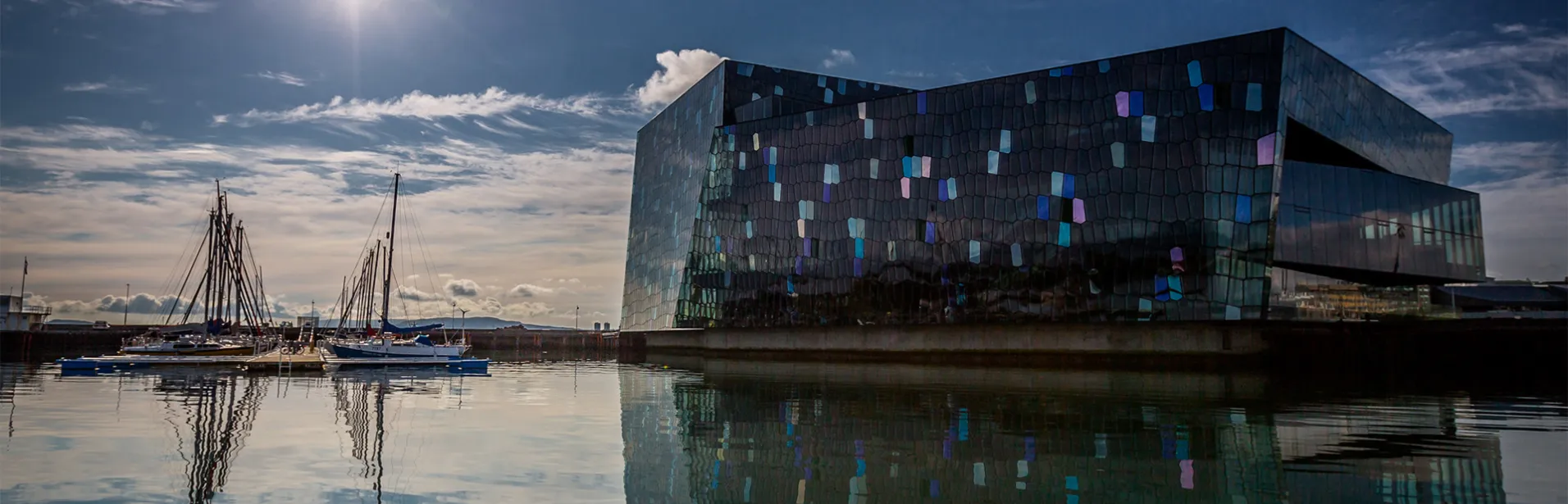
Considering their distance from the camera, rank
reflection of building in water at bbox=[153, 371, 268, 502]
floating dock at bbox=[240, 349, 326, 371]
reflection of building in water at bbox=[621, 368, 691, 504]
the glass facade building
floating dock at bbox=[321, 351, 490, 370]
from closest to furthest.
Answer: reflection of building in water at bbox=[621, 368, 691, 504], reflection of building in water at bbox=[153, 371, 268, 502], floating dock at bbox=[240, 349, 326, 371], the glass facade building, floating dock at bbox=[321, 351, 490, 370]

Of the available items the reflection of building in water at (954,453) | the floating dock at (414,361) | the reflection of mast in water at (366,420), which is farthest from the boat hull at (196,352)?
the reflection of building in water at (954,453)

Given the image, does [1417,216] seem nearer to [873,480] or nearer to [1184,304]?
[1184,304]

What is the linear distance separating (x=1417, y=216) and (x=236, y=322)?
5830 cm

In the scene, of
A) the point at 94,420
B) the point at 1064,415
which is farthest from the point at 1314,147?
the point at 94,420

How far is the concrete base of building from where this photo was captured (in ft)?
131

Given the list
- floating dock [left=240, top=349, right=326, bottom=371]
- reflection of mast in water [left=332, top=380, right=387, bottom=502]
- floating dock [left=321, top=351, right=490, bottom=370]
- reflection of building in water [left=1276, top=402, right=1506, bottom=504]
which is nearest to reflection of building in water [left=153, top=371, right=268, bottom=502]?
reflection of mast in water [left=332, top=380, right=387, bottom=502]

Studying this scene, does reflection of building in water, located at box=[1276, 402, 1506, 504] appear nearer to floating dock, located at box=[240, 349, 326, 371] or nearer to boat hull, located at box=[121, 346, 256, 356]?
floating dock, located at box=[240, 349, 326, 371]

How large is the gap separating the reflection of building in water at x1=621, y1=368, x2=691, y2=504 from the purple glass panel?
80.5 feet

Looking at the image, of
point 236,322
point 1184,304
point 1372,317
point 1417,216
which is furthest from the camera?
point 236,322

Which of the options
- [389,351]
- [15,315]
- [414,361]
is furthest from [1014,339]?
[15,315]

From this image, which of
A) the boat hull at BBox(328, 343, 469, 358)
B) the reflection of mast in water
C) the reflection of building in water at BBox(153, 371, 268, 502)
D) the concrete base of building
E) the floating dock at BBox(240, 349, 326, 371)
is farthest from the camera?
the boat hull at BBox(328, 343, 469, 358)

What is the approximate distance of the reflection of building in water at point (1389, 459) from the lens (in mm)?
10078

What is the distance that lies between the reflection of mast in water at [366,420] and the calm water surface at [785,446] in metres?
0.09

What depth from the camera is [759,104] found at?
203 ft
